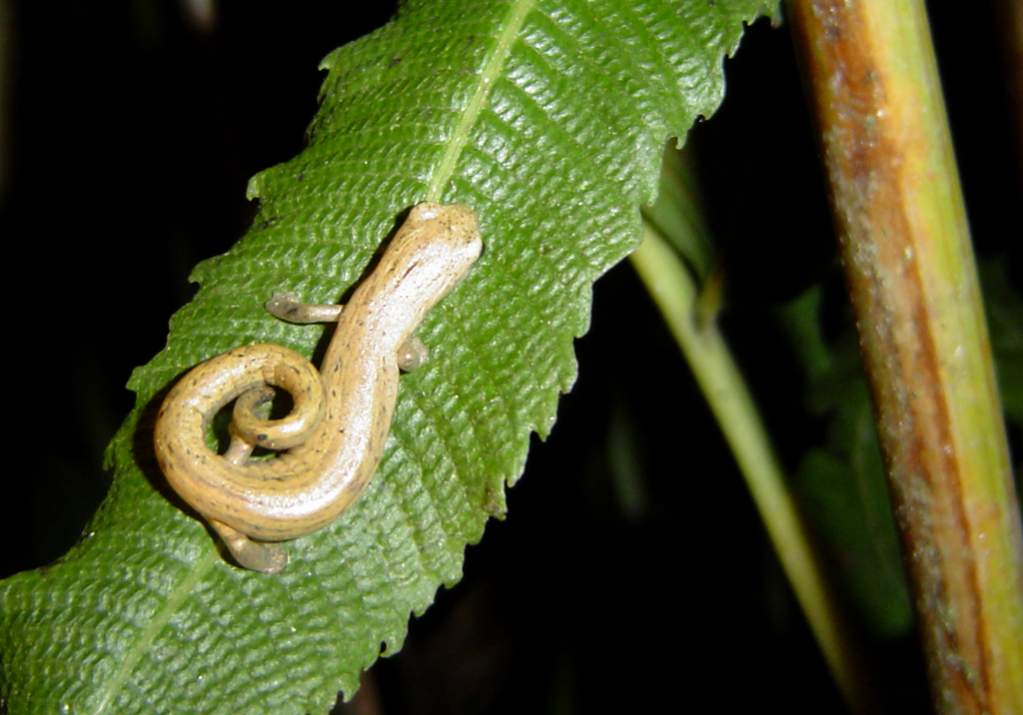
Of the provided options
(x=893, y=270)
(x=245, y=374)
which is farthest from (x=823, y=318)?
(x=245, y=374)

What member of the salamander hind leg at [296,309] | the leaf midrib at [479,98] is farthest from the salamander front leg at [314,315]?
the leaf midrib at [479,98]

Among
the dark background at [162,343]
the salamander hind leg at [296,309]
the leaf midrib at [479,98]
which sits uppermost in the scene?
the leaf midrib at [479,98]

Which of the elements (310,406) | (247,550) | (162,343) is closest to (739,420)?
(310,406)

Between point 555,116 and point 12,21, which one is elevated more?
point 12,21

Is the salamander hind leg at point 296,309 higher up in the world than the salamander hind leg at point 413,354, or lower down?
higher up

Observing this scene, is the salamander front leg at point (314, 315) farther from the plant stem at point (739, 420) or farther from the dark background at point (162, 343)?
the dark background at point (162, 343)

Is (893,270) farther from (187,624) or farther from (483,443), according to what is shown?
(187,624)
